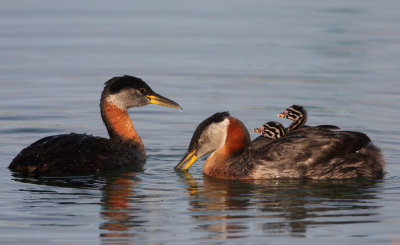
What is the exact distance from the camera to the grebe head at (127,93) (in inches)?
581

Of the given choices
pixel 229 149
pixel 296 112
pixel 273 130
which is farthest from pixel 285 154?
pixel 296 112

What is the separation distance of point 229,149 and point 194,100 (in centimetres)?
454

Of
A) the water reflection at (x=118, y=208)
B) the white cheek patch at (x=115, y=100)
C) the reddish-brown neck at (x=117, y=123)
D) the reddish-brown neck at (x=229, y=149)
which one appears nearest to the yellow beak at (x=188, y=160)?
the reddish-brown neck at (x=229, y=149)

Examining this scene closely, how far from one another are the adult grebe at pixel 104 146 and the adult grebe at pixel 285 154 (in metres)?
1.09

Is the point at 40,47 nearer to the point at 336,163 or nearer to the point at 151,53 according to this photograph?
the point at 151,53

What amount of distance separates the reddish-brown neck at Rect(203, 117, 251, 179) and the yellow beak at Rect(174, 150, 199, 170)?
0.82 feet

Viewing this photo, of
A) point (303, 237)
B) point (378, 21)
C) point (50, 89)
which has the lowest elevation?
point (303, 237)

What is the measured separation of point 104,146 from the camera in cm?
1389

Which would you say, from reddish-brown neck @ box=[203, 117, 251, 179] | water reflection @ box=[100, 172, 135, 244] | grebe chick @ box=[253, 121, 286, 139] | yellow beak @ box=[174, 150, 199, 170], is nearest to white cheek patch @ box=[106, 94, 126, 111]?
water reflection @ box=[100, 172, 135, 244]

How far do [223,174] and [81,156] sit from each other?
2113mm

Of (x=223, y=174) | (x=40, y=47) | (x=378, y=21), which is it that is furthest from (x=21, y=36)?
(x=223, y=174)

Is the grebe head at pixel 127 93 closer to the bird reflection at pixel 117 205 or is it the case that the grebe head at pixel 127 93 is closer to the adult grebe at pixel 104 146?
the adult grebe at pixel 104 146

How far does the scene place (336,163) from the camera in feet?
44.0

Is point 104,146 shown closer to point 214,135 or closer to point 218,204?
point 214,135
